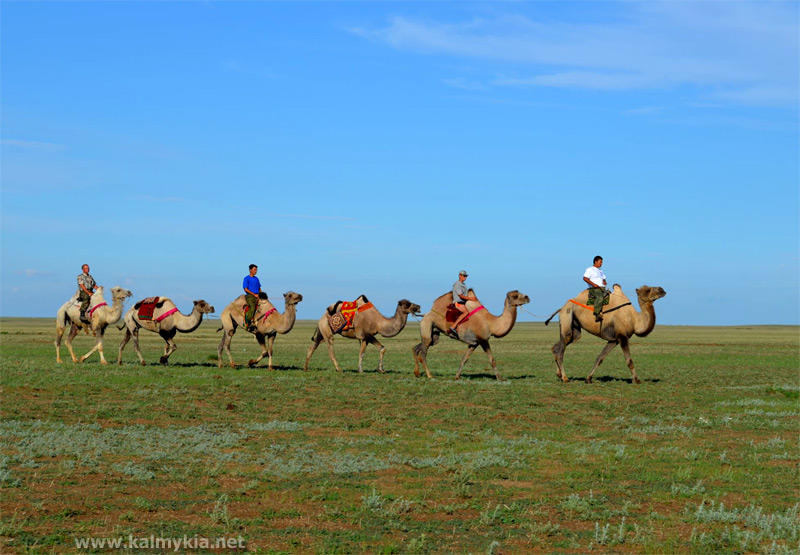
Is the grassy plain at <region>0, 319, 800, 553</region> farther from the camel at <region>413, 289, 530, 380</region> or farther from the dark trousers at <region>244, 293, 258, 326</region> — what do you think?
A: the dark trousers at <region>244, 293, 258, 326</region>

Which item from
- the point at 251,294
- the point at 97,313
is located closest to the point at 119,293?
the point at 97,313

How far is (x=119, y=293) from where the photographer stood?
27562 mm

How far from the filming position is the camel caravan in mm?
23953

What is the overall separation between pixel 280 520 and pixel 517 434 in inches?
283

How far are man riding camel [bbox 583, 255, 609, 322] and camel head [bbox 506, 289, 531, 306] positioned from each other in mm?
1765

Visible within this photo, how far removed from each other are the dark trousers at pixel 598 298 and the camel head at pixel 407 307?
518 centimetres

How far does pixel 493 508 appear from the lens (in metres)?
10.4

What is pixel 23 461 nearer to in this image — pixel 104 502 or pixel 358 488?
pixel 104 502

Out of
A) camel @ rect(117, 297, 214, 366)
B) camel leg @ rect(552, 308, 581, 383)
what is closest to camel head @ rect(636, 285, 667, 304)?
camel leg @ rect(552, 308, 581, 383)

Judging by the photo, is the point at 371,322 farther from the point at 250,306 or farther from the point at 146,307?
the point at 146,307

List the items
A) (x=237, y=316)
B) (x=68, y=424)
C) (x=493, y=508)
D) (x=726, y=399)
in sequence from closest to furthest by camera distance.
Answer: (x=493, y=508)
(x=68, y=424)
(x=726, y=399)
(x=237, y=316)

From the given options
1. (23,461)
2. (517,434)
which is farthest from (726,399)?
(23,461)

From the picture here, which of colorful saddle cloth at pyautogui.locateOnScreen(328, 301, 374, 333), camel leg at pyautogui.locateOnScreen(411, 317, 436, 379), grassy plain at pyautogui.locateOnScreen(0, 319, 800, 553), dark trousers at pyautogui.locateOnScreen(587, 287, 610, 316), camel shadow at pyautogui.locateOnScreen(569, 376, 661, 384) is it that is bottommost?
grassy plain at pyautogui.locateOnScreen(0, 319, 800, 553)

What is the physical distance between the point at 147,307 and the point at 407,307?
28.4 ft
